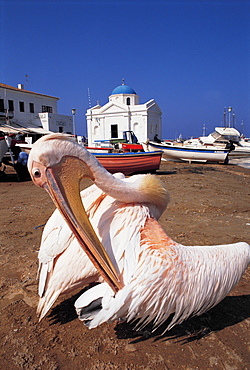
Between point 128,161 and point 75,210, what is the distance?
25.0 feet

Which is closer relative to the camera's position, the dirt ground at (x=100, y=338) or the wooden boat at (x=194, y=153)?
the dirt ground at (x=100, y=338)

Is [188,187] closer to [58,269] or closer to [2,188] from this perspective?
[2,188]

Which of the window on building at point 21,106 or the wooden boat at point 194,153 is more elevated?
the window on building at point 21,106

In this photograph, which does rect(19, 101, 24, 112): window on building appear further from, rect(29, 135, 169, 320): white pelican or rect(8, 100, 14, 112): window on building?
rect(29, 135, 169, 320): white pelican

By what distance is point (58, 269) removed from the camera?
1640 mm

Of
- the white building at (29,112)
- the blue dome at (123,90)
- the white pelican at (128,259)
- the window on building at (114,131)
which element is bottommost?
the white pelican at (128,259)

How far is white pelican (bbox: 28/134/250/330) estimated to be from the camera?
4.33 ft

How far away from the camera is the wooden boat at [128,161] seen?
8.67 m

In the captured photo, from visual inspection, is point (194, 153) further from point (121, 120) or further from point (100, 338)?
point (121, 120)

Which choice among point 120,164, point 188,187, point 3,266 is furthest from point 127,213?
point 120,164

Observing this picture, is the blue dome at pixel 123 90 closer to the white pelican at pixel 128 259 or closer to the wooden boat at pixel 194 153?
the wooden boat at pixel 194 153

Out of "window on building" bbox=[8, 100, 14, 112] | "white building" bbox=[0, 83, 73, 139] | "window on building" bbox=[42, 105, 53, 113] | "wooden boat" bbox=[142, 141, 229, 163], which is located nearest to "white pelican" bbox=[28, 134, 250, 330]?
"wooden boat" bbox=[142, 141, 229, 163]

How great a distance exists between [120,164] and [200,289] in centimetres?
756

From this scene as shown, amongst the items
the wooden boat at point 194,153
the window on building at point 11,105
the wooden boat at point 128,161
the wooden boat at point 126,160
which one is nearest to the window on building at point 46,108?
the window on building at point 11,105
